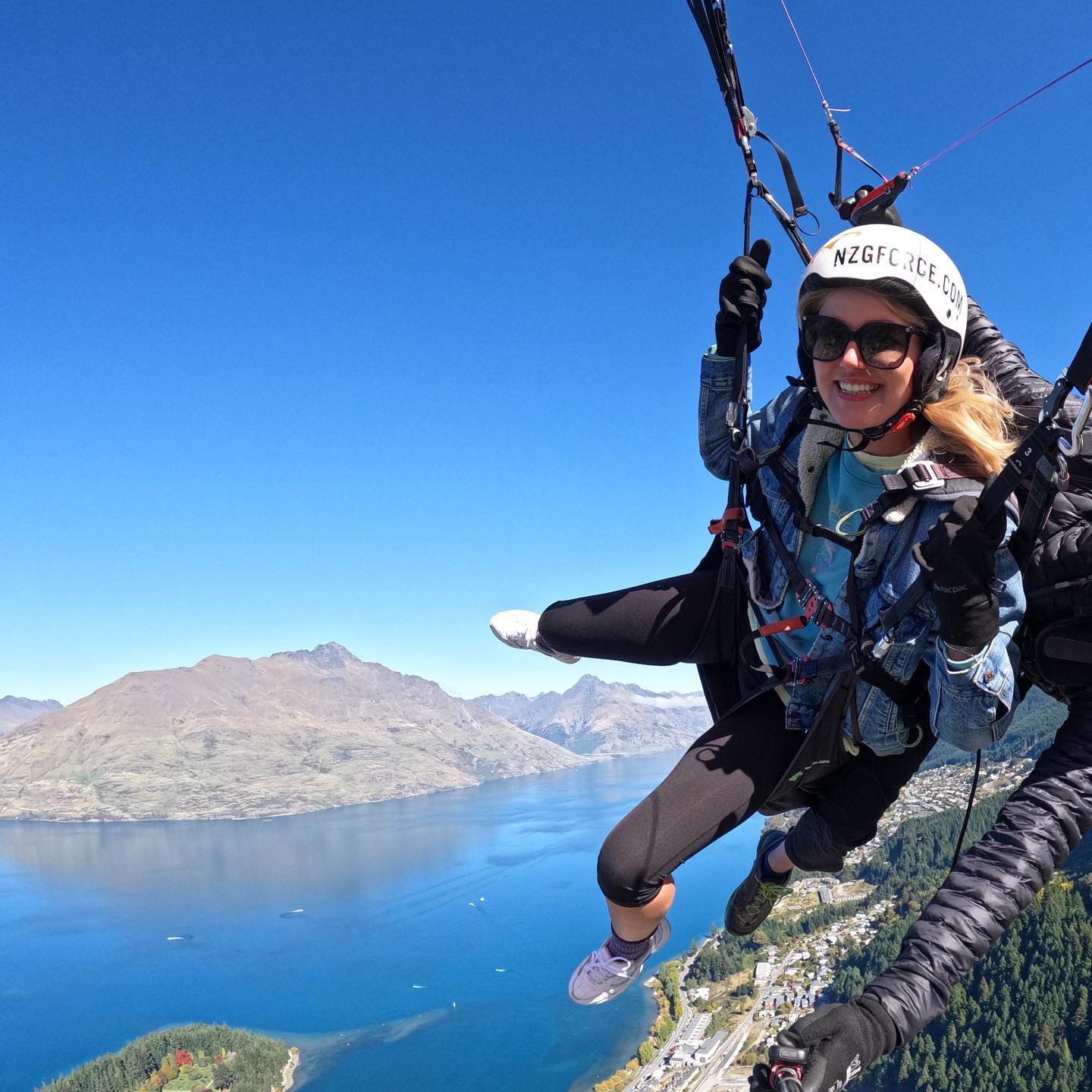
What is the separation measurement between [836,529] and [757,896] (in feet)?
5.53

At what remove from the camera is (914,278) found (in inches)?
64.9

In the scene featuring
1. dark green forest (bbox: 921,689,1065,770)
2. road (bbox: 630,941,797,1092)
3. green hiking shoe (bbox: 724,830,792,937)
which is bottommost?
road (bbox: 630,941,797,1092)

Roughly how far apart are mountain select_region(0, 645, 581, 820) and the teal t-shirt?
126686mm

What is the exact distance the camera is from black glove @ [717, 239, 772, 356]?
2049mm

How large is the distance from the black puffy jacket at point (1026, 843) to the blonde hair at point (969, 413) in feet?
0.41

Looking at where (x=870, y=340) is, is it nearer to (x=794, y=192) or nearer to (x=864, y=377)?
(x=864, y=377)

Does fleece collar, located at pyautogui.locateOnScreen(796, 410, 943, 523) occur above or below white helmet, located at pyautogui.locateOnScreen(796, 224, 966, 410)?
below

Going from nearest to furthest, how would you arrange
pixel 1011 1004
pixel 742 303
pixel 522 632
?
pixel 742 303
pixel 522 632
pixel 1011 1004

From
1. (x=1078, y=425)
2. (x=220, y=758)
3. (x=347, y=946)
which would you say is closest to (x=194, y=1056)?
(x=347, y=946)

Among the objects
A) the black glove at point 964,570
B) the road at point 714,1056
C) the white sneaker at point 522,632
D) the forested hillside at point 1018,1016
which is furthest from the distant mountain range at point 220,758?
the black glove at point 964,570

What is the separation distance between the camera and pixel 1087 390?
1.16 m

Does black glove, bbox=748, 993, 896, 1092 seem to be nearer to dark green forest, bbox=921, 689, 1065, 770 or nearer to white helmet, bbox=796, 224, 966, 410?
white helmet, bbox=796, 224, 966, 410

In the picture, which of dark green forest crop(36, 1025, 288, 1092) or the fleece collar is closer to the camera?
the fleece collar

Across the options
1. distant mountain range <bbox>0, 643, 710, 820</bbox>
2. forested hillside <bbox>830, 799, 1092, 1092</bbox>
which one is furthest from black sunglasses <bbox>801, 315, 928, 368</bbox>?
distant mountain range <bbox>0, 643, 710, 820</bbox>
